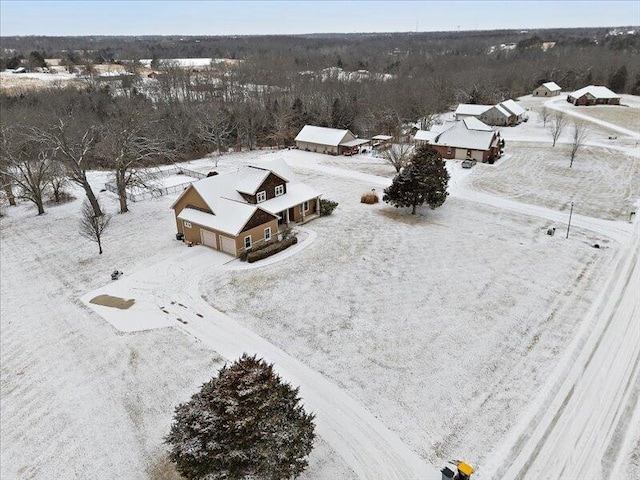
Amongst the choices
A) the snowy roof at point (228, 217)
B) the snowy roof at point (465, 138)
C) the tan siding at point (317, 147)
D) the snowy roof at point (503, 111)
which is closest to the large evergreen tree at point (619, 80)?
the snowy roof at point (503, 111)

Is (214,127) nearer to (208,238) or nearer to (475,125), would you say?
(208,238)

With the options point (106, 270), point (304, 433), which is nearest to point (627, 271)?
point (304, 433)

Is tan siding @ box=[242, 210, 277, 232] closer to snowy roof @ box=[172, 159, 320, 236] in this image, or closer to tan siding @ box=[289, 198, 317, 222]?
snowy roof @ box=[172, 159, 320, 236]

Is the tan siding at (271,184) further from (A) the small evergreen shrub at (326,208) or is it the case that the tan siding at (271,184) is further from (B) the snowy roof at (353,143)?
(B) the snowy roof at (353,143)

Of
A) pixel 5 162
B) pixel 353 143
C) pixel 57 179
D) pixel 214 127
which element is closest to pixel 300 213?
pixel 57 179

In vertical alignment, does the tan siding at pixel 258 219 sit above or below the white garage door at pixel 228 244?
above

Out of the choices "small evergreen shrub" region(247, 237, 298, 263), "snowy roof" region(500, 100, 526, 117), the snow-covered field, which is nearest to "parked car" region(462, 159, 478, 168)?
the snow-covered field
